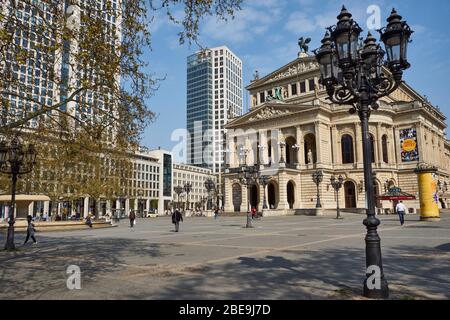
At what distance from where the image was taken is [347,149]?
59.5 metres

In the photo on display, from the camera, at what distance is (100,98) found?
37.9 feet

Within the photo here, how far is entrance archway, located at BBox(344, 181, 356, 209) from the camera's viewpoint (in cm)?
5722

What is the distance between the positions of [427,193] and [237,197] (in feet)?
124

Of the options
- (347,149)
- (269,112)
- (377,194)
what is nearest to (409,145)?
(347,149)

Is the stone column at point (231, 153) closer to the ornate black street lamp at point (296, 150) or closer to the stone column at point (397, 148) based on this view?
the ornate black street lamp at point (296, 150)

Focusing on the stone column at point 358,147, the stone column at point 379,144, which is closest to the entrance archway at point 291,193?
the stone column at point 358,147

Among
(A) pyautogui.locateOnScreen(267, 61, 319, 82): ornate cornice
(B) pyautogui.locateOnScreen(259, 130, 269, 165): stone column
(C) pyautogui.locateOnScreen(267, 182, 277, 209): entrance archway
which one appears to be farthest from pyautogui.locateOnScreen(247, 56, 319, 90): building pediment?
(C) pyautogui.locateOnScreen(267, 182, 277, 209): entrance archway

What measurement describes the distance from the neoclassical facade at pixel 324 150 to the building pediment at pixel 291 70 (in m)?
0.80

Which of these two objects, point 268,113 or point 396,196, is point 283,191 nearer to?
point 396,196

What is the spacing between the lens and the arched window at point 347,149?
5916 cm

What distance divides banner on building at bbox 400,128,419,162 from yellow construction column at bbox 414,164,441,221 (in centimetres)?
3263

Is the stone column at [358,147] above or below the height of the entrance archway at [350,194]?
above
